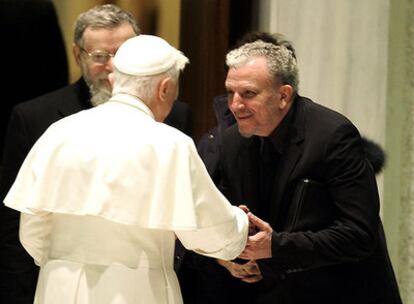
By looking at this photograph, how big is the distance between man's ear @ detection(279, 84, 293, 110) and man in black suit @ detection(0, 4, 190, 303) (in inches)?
30.6

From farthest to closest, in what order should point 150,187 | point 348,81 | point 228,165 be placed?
point 348,81, point 228,165, point 150,187

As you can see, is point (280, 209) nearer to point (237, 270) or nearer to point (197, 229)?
point (237, 270)

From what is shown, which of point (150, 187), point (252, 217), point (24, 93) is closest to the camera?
point (150, 187)

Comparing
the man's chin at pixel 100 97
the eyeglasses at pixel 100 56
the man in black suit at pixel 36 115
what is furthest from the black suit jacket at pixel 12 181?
the eyeglasses at pixel 100 56

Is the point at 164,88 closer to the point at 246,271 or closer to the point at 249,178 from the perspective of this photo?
the point at 249,178

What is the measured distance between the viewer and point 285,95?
12.8ft

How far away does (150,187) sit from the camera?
3314mm

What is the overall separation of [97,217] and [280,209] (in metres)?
0.77

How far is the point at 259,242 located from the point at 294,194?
24 centimetres

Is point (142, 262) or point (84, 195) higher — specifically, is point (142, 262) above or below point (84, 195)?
below

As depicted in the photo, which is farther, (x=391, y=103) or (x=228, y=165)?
(x=391, y=103)

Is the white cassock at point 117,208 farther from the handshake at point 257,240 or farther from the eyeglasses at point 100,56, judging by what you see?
the eyeglasses at point 100,56

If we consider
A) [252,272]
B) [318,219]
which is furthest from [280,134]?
[252,272]


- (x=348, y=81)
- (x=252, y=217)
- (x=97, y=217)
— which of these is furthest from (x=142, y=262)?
(x=348, y=81)
